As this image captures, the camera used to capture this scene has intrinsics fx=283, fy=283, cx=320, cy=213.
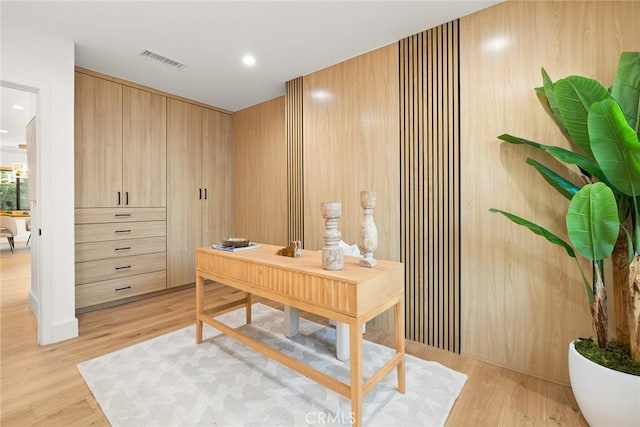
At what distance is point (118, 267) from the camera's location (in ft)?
11.4

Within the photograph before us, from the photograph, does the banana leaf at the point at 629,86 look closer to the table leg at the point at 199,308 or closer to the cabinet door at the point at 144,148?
the table leg at the point at 199,308

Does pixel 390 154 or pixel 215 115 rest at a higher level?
pixel 215 115

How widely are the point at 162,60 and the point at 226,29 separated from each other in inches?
40.4

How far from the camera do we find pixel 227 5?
2.12 metres

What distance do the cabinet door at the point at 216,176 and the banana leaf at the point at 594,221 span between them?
429 cm

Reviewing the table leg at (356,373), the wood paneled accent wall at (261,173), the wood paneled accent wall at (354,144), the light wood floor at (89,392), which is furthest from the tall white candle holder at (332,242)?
the wood paneled accent wall at (261,173)

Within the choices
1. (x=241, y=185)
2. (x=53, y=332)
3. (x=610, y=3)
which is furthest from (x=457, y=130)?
(x=53, y=332)

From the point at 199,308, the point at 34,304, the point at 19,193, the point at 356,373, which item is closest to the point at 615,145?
the point at 356,373

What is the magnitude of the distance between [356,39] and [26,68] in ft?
9.35

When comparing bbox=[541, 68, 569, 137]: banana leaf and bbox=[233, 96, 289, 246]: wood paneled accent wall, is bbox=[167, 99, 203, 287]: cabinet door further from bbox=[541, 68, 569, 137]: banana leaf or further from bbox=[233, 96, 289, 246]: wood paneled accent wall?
bbox=[541, 68, 569, 137]: banana leaf

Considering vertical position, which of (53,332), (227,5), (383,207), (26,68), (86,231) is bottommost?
(53,332)

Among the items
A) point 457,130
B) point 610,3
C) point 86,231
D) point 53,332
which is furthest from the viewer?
point 86,231

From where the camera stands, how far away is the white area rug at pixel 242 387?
1.61 metres

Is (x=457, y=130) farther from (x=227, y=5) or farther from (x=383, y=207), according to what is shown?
(x=227, y=5)
